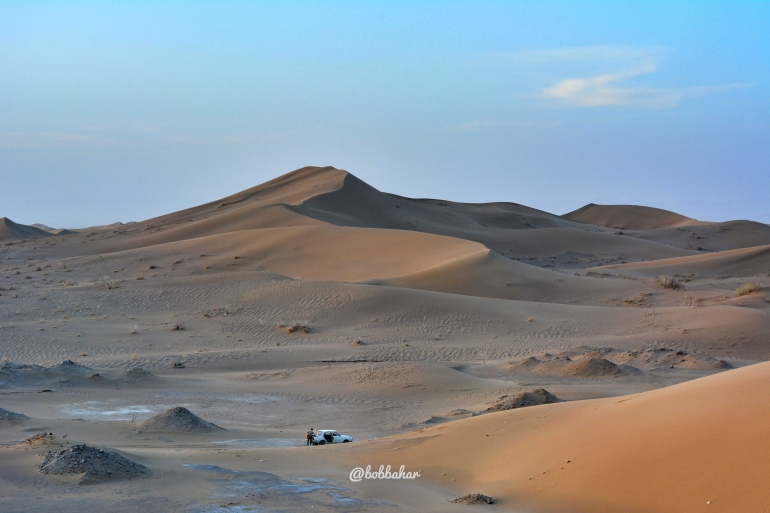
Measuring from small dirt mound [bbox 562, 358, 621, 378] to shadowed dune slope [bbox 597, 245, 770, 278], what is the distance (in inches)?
810

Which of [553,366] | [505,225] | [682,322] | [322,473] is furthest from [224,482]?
[505,225]

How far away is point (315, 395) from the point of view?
14.9 metres

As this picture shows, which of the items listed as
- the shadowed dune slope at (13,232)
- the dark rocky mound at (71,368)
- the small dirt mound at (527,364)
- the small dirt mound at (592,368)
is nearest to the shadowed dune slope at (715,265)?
the small dirt mound at (527,364)

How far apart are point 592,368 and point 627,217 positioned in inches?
3270

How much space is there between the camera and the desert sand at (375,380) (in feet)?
22.8

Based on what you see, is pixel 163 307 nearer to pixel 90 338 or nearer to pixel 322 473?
pixel 90 338

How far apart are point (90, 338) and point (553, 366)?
11.5 m

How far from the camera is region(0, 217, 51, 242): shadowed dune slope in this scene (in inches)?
2413

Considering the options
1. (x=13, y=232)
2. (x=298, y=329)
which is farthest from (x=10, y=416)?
(x=13, y=232)

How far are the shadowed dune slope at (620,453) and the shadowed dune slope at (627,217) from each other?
85.5m

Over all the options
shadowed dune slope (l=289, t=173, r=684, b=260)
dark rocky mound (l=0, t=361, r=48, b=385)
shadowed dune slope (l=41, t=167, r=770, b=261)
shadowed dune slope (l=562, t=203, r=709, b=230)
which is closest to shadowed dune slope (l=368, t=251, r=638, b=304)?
dark rocky mound (l=0, t=361, r=48, b=385)

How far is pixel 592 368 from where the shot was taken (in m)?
17.0

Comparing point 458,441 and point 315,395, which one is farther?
point 315,395

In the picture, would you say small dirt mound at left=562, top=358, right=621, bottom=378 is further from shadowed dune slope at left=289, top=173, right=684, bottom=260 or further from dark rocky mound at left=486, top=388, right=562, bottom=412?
shadowed dune slope at left=289, top=173, right=684, bottom=260
